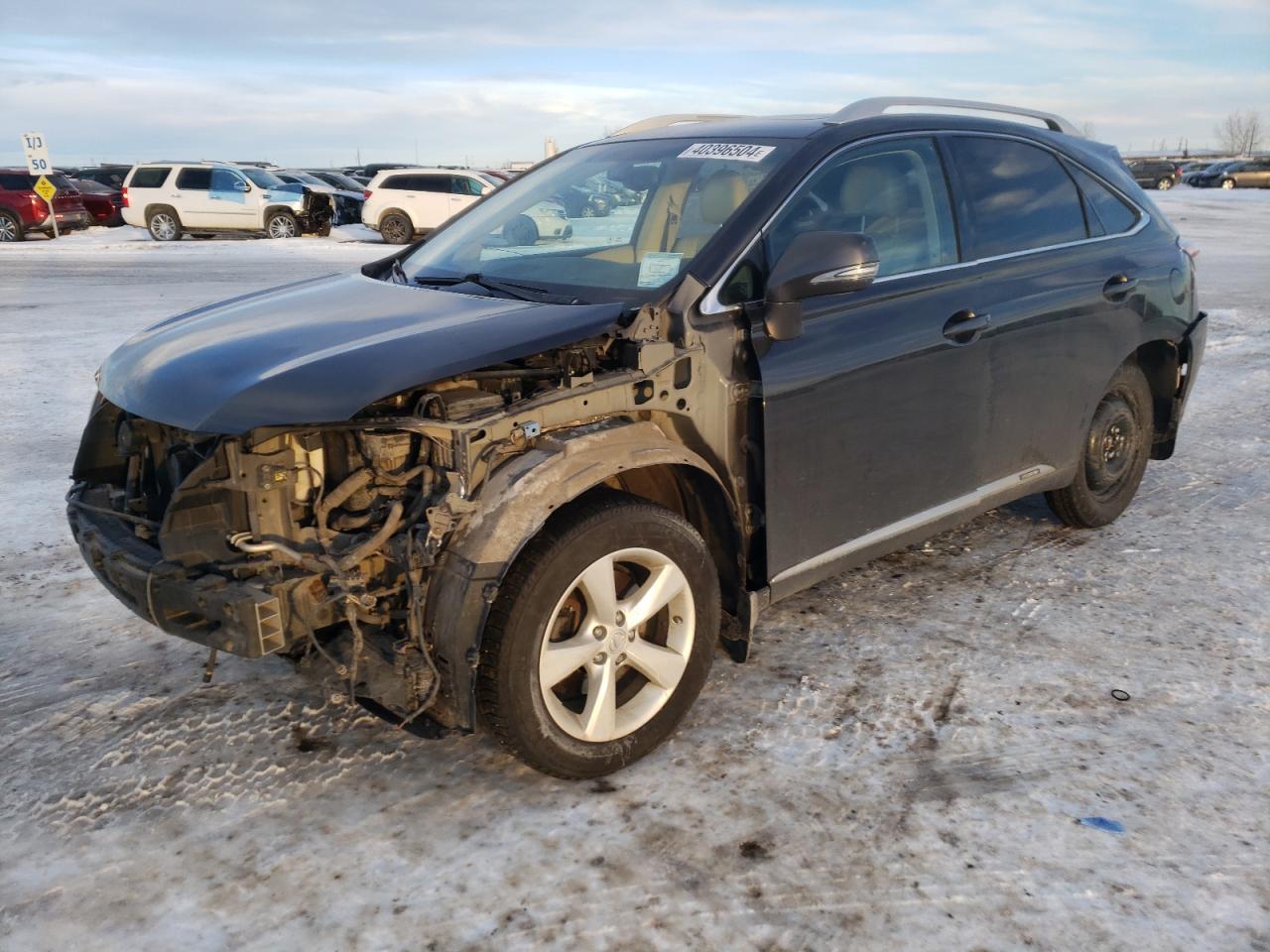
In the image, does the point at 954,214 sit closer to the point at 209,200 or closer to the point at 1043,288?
the point at 1043,288

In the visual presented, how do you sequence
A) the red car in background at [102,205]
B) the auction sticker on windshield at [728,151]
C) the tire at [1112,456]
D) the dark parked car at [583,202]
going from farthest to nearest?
the red car in background at [102,205] < the tire at [1112,456] < the dark parked car at [583,202] < the auction sticker on windshield at [728,151]

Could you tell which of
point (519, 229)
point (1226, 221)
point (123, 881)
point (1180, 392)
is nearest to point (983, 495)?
point (1180, 392)

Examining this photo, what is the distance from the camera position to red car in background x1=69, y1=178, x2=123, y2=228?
90.2ft

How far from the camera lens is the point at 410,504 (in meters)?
2.93

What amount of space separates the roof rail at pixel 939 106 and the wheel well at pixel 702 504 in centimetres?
150

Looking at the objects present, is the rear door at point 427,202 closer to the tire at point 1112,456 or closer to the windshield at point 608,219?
the windshield at point 608,219

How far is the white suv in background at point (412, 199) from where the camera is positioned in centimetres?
2273

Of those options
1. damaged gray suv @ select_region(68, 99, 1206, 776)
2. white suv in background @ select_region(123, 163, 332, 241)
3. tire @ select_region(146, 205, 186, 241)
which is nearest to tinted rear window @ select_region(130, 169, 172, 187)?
white suv in background @ select_region(123, 163, 332, 241)

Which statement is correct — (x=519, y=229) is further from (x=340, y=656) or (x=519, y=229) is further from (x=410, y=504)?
(x=340, y=656)

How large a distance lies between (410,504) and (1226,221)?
1198 inches

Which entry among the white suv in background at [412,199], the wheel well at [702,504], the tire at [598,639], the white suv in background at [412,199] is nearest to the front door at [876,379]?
the wheel well at [702,504]

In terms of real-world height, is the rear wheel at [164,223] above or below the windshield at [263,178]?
below

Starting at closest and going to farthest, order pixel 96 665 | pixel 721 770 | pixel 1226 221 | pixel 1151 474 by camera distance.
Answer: pixel 721 770, pixel 96 665, pixel 1151 474, pixel 1226 221

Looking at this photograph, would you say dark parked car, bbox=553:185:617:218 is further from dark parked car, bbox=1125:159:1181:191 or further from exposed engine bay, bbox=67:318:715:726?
dark parked car, bbox=1125:159:1181:191
